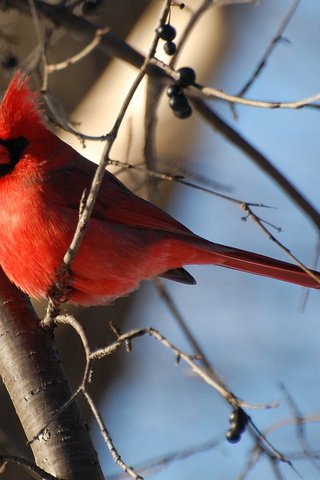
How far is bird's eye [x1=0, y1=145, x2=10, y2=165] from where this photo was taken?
3.37 meters

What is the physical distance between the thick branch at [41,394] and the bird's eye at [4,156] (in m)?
0.56

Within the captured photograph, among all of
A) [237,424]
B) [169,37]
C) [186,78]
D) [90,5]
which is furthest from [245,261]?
[237,424]

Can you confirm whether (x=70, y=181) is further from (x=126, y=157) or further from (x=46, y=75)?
(x=46, y=75)

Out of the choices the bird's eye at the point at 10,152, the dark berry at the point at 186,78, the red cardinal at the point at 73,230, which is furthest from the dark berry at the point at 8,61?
the dark berry at the point at 186,78

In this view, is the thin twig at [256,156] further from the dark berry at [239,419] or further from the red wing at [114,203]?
the dark berry at [239,419]

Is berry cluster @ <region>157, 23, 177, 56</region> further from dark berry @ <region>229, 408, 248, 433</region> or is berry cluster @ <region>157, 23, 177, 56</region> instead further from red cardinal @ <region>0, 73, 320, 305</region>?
dark berry @ <region>229, 408, 248, 433</region>

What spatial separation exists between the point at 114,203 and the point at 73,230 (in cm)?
37

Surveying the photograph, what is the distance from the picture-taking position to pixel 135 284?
3389 mm

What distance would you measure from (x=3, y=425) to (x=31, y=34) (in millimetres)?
1894

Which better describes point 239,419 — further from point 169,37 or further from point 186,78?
point 169,37

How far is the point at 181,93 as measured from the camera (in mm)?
3123

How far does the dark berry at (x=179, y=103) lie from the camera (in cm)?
312

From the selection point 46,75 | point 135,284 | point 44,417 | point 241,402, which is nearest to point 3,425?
point 135,284

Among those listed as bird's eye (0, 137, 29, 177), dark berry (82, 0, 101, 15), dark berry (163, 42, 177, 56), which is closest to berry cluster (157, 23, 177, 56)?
dark berry (163, 42, 177, 56)
